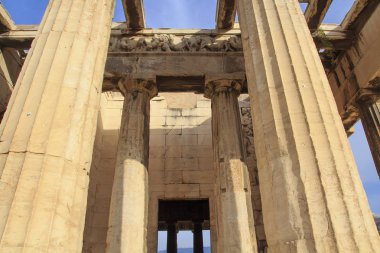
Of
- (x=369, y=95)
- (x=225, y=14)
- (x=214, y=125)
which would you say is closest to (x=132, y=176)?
(x=214, y=125)

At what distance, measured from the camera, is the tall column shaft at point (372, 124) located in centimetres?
1105

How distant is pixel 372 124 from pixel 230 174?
5880 mm

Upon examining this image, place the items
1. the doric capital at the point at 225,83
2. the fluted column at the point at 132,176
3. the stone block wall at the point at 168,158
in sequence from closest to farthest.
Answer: the fluted column at the point at 132,176 → the doric capital at the point at 225,83 → the stone block wall at the point at 168,158

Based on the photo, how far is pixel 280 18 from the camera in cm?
630

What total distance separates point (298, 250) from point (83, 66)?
4659 mm

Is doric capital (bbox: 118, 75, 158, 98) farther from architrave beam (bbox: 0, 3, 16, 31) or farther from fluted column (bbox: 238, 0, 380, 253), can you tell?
fluted column (bbox: 238, 0, 380, 253)

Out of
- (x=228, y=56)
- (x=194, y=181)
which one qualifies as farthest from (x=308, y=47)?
(x=194, y=181)

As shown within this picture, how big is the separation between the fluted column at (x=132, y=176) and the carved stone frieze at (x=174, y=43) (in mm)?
1520

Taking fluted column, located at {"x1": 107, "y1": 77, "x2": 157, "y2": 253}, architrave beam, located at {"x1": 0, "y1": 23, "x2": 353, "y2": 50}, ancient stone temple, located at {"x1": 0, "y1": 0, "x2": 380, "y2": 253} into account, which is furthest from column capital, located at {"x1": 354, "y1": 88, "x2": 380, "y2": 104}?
fluted column, located at {"x1": 107, "y1": 77, "x2": 157, "y2": 253}

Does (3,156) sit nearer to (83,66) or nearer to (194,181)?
(83,66)

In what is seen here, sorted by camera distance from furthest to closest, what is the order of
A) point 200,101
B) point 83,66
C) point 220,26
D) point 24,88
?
point 200,101 → point 220,26 → point 83,66 → point 24,88

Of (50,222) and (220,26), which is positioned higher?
(220,26)

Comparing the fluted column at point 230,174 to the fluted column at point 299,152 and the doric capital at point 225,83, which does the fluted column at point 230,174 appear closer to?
the doric capital at point 225,83

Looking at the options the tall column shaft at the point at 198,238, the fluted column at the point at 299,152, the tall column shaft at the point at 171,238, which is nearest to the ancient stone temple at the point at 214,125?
the fluted column at the point at 299,152
